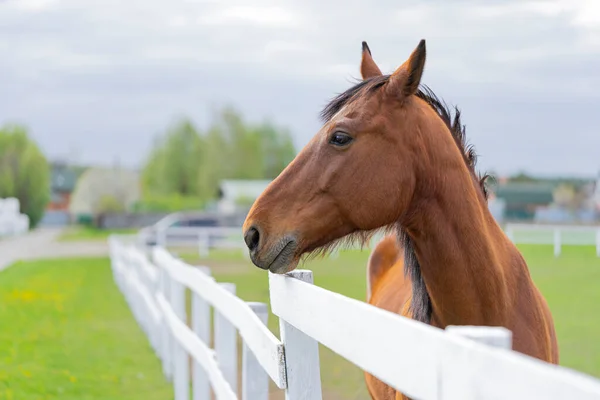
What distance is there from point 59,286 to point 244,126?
70591mm

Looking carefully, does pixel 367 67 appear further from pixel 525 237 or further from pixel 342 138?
pixel 525 237

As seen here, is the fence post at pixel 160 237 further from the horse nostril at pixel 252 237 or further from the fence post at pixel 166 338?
the horse nostril at pixel 252 237

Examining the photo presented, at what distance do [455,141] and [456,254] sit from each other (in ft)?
1.71

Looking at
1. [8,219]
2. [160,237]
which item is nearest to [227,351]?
[160,237]

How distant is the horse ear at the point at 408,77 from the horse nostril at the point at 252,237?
0.78 meters

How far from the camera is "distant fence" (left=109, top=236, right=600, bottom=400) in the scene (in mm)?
1392

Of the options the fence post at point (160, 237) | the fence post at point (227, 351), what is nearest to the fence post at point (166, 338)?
the fence post at point (227, 351)

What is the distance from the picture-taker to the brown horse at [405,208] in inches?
125

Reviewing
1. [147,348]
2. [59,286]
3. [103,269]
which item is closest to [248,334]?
[147,348]

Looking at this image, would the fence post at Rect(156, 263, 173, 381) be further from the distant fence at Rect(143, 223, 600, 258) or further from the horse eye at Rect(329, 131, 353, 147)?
the distant fence at Rect(143, 223, 600, 258)

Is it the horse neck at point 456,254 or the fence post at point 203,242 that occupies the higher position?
the horse neck at point 456,254

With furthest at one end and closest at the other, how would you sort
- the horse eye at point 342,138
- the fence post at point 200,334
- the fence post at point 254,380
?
the fence post at point 200,334
the fence post at point 254,380
the horse eye at point 342,138

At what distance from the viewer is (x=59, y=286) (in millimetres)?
17578

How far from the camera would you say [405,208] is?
Answer: 10.6 ft
